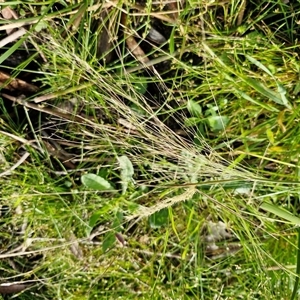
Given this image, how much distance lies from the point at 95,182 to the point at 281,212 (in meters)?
0.48

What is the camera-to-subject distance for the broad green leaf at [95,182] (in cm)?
137

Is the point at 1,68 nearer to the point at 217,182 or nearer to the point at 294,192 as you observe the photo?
the point at 217,182

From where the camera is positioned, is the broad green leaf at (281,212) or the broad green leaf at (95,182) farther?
the broad green leaf at (95,182)

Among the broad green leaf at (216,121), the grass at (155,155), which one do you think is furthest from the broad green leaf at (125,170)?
the broad green leaf at (216,121)

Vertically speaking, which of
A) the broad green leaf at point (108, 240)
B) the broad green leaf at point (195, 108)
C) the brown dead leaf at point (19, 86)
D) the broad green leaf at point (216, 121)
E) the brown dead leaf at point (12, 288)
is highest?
the brown dead leaf at point (19, 86)

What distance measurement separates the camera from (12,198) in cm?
141

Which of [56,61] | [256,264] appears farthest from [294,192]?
[56,61]

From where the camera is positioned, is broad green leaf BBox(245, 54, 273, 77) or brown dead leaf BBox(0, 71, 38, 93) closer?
broad green leaf BBox(245, 54, 273, 77)

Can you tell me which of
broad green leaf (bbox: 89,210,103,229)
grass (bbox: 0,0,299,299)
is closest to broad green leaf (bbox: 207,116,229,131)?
grass (bbox: 0,0,299,299)

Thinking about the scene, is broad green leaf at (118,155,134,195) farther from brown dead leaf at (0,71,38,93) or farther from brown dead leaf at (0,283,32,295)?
brown dead leaf at (0,283,32,295)

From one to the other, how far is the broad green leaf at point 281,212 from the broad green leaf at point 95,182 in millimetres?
405

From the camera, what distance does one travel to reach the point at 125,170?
135 centimetres

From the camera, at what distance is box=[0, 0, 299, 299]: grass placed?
1.29m

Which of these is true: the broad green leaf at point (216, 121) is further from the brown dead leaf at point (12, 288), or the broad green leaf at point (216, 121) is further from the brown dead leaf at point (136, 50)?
the brown dead leaf at point (12, 288)
